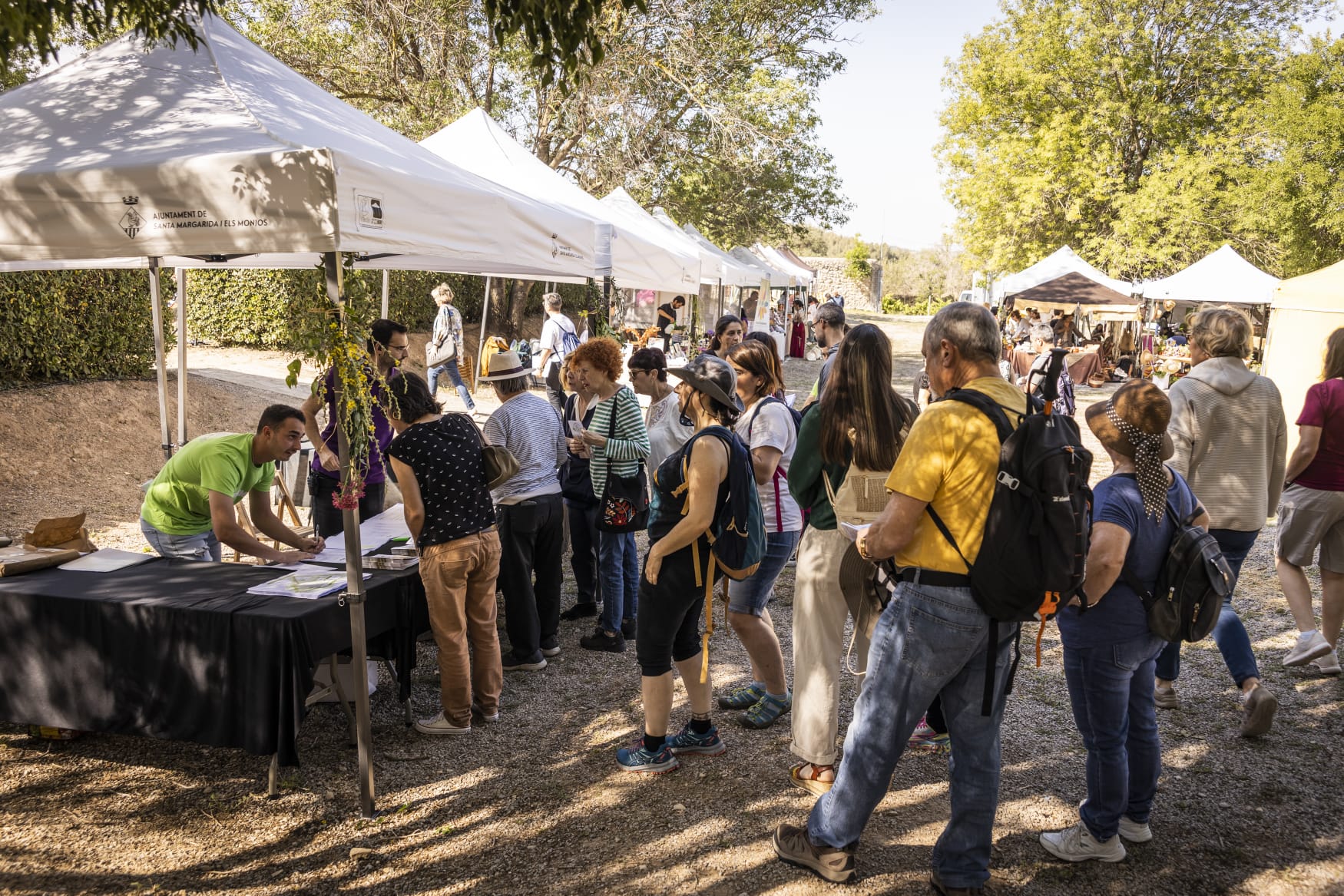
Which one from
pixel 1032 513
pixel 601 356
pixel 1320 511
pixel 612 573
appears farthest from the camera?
pixel 612 573

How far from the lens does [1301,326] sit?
7.67 metres

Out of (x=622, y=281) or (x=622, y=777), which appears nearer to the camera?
(x=622, y=777)

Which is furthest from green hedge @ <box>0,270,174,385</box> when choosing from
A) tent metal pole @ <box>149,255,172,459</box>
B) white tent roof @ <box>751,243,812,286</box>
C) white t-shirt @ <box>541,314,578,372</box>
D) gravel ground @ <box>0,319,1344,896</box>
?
white tent roof @ <box>751,243,812,286</box>

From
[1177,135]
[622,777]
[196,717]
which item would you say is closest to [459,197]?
[196,717]

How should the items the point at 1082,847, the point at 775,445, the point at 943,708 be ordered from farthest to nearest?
the point at 775,445 < the point at 1082,847 < the point at 943,708

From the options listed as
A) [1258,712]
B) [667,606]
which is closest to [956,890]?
[667,606]

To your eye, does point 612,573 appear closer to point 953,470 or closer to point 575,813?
point 575,813

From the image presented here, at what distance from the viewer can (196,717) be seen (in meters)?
3.33

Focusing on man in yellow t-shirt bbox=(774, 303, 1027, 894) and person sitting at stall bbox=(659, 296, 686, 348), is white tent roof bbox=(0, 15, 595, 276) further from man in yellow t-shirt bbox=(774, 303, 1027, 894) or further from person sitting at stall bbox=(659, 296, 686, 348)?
person sitting at stall bbox=(659, 296, 686, 348)

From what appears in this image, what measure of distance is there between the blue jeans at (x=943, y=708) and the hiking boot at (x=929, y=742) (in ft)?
3.79

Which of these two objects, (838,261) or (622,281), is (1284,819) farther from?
(838,261)

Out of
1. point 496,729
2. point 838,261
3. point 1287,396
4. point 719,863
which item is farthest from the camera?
point 838,261

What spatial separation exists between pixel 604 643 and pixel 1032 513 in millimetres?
3220

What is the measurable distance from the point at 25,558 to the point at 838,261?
5817cm
